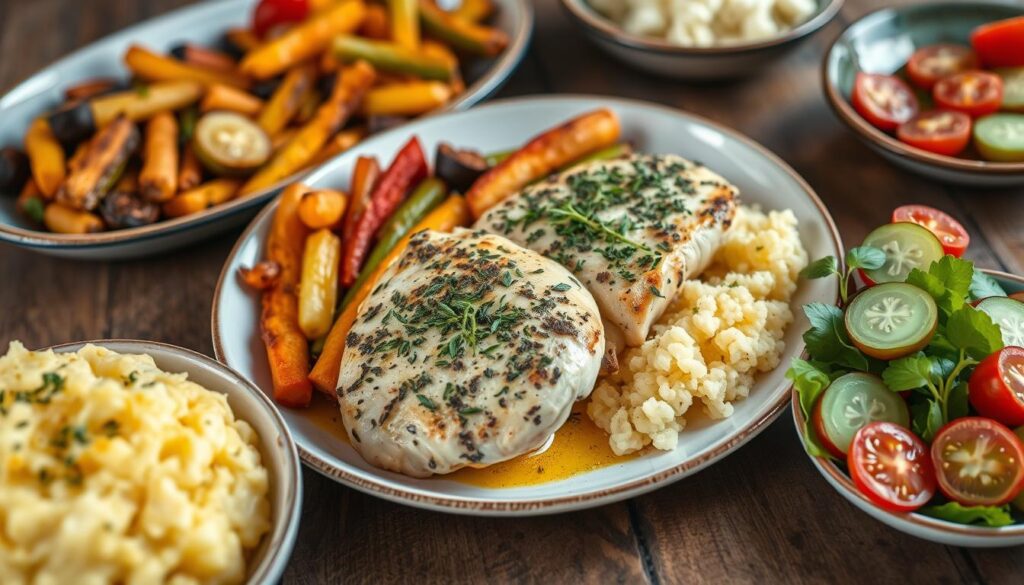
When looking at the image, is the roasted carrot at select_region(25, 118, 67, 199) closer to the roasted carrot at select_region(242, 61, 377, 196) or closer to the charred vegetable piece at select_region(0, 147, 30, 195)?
the charred vegetable piece at select_region(0, 147, 30, 195)

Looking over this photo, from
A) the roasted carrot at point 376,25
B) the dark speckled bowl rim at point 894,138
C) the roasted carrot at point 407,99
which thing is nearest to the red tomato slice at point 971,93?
the dark speckled bowl rim at point 894,138

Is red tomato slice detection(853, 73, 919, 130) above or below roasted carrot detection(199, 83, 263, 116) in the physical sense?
below

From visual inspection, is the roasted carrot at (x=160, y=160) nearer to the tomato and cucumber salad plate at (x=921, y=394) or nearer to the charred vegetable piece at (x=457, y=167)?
the charred vegetable piece at (x=457, y=167)

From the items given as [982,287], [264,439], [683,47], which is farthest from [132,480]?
[683,47]

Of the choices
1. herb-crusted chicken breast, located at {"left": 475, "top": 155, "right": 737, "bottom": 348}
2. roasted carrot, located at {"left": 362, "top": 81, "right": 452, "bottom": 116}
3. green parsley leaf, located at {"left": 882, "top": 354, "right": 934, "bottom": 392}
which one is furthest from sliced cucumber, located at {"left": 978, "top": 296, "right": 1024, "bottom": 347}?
roasted carrot, located at {"left": 362, "top": 81, "right": 452, "bottom": 116}

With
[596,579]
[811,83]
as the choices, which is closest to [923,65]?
[811,83]

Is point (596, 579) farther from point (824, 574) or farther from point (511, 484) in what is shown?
point (824, 574)

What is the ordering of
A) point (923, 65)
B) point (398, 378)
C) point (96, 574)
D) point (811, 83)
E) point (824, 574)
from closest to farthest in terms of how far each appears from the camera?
point (96, 574) < point (824, 574) < point (398, 378) < point (923, 65) < point (811, 83)
